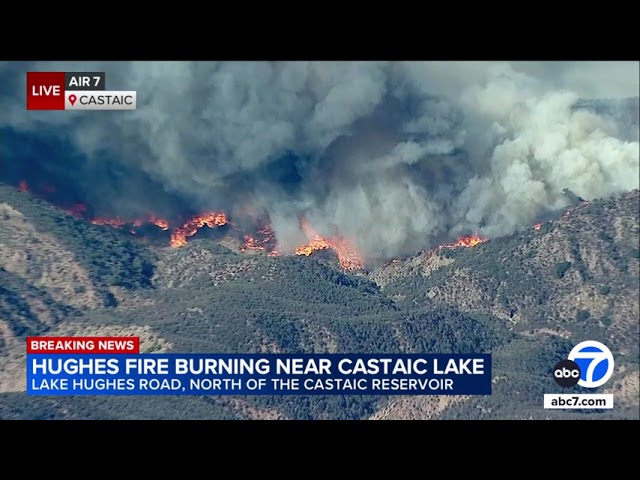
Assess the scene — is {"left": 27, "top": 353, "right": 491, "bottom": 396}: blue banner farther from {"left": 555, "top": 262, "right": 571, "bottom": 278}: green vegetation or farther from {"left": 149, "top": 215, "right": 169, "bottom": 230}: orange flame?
{"left": 555, "top": 262, "right": 571, "bottom": 278}: green vegetation

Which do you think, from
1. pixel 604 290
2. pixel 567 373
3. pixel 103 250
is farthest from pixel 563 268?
pixel 103 250

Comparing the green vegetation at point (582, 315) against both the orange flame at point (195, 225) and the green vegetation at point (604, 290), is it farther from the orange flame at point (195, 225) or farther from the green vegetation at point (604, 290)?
the orange flame at point (195, 225)

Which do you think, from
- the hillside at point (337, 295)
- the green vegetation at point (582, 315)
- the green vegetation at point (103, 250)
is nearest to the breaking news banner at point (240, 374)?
the hillside at point (337, 295)

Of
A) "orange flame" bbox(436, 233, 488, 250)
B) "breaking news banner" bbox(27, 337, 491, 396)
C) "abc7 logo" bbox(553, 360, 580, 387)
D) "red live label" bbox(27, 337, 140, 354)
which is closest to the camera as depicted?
"breaking news banner" bbox(27, 337, 491, 396)

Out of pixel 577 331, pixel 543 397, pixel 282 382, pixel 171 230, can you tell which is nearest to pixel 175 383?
pixel 282 382

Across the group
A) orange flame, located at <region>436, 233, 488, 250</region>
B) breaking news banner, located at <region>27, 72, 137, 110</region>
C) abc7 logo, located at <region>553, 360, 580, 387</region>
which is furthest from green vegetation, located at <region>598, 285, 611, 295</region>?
breaking news banner, located at <region>27, 72, 137, 110</region>

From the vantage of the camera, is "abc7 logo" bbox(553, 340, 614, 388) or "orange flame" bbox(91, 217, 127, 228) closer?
"abc7 logo" bbox(553, 340, 614, 388)
